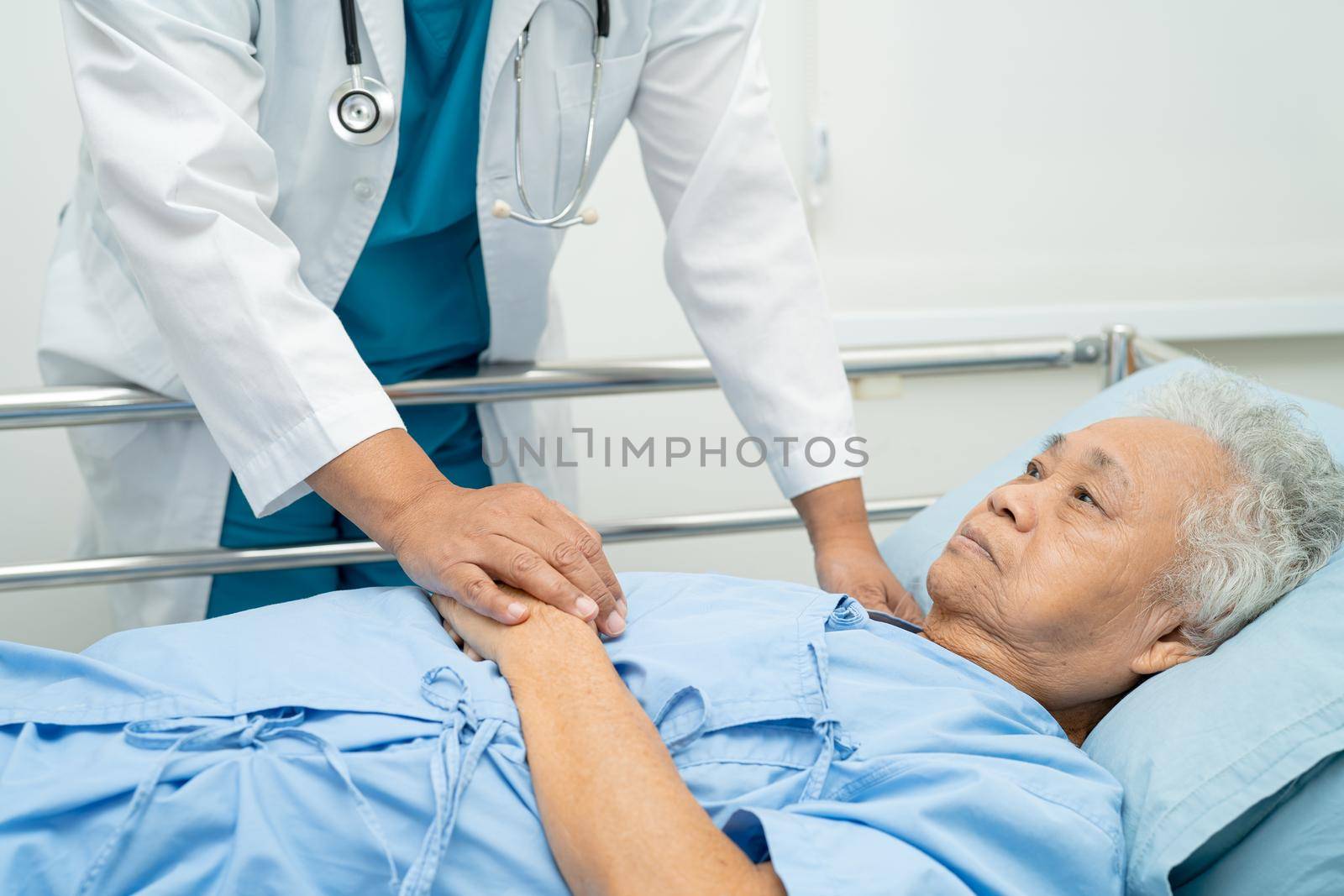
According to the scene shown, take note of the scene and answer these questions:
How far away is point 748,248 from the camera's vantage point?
135 centimetres

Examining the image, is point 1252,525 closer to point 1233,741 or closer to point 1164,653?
point 1164,653

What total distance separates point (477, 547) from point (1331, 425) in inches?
41.8

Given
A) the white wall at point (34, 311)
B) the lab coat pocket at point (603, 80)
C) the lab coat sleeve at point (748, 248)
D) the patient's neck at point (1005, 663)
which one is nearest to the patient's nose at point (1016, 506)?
the patient's neck at point (1005, 663)

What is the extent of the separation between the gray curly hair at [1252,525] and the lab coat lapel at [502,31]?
34.1 inches

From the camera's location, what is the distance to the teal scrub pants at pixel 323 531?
4.66 feet

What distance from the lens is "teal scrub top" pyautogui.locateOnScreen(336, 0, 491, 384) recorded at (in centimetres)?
123

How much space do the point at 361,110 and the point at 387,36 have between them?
8 centimetres

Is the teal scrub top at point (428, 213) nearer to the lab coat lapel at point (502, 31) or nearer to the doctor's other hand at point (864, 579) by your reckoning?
the lab coat lapel at point (502, 31)

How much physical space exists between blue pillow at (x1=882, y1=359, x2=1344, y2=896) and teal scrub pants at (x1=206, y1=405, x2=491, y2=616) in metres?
0.93

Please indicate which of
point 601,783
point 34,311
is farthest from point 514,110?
point 34,311

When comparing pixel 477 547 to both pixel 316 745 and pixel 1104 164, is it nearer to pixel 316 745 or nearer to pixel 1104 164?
pixel 316 745

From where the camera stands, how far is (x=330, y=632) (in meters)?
1.00

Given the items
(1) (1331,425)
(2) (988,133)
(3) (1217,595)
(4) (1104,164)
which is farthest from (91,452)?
(4) (1104,164)

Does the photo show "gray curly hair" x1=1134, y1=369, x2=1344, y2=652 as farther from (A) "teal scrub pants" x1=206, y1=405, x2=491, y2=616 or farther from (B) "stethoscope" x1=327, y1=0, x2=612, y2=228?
(A) "teal scrub pants" x1=206, y1=405, x2=491, y2=616
